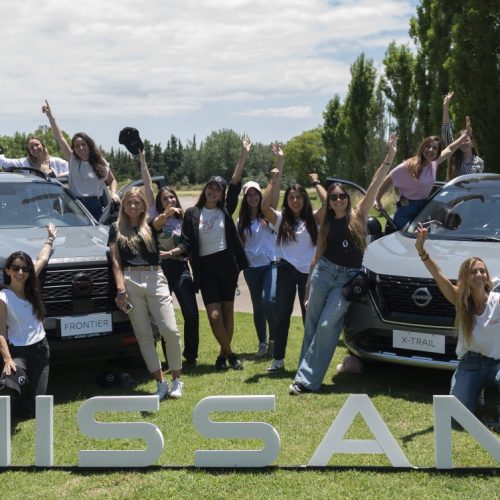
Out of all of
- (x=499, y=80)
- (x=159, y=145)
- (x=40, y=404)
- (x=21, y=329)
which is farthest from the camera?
(x=159, y=145)

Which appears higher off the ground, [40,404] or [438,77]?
[438,77]

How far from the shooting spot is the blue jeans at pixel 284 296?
7.27 meters

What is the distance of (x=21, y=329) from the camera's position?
5816 millimetres

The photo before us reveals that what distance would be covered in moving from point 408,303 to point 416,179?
85.0 inches

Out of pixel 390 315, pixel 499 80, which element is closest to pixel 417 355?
pixel 390 315

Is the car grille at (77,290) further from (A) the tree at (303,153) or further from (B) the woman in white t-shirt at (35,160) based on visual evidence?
(A) the tree at (303,153)

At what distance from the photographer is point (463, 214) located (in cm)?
727

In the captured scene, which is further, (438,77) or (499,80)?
(438,77)

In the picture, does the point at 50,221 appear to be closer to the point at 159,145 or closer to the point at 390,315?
the point at 390,315

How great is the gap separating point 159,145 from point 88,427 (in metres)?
96.8

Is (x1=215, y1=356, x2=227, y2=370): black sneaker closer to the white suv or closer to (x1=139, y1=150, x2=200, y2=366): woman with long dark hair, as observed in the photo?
(x1=139, y1=150, x2=200, y2=366): woman with long dark hair

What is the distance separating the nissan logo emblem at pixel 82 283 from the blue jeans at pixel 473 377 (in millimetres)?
3080

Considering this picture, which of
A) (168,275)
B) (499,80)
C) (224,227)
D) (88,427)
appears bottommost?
(88,427)

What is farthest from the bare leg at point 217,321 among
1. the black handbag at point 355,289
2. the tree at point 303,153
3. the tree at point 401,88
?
the tree at point 303,153
